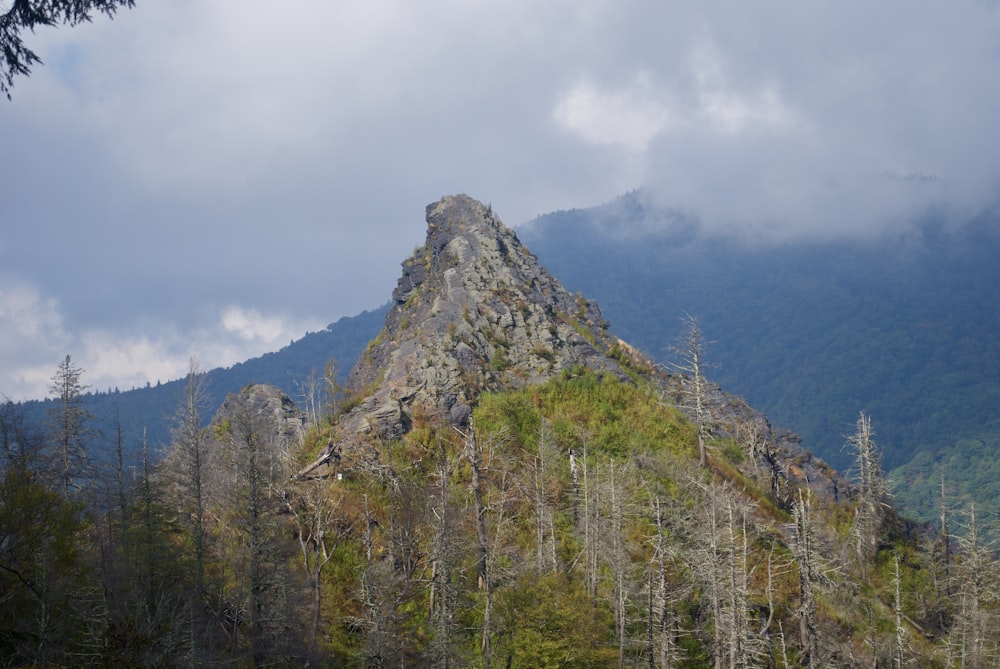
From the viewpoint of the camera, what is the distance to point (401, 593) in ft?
107

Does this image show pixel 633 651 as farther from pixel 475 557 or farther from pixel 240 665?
pixel 240 665

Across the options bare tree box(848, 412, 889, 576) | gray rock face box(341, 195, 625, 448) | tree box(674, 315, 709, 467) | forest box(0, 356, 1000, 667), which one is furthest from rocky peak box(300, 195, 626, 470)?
bare tree box(848, 412, 889, 576)

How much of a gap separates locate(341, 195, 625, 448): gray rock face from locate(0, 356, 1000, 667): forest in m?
2.03

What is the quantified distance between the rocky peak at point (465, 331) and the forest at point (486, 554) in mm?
1933

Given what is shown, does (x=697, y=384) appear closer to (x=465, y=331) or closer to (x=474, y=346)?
(x=474, y=346)

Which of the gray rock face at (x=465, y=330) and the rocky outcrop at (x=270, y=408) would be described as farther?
the rocky outcrop at (x=270, y=408)

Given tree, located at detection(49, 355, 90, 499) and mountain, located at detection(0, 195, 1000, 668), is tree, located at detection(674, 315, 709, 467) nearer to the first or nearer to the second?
mountain, located at detection(0, 195, 1000, 668)

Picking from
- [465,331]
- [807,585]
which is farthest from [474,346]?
[807,585]

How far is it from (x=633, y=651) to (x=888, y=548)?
85.7 feet

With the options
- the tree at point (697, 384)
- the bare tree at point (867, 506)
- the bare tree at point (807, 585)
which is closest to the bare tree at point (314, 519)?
the tree at point (697, 384)

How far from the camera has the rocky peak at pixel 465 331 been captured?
4569 cm

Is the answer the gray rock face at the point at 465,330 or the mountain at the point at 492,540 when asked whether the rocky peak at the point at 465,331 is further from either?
the mountain at the point at 492,540

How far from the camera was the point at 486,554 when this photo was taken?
2856 cm

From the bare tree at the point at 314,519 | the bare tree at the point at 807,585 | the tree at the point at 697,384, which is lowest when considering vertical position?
the bare tree at the point at 807,585
